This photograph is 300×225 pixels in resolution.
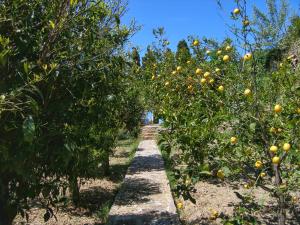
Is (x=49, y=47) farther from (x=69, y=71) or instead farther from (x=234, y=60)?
(x=234, y=60)

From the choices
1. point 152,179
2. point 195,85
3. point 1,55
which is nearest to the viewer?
point 1,55

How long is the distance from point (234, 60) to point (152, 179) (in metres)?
4.73

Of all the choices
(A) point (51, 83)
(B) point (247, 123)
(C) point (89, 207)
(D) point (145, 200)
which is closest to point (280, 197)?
(B) point (247, 123)

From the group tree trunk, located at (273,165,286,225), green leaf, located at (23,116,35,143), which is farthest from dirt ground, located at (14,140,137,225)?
green leaf, located at (23,116,35,143)

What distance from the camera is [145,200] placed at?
6.19m

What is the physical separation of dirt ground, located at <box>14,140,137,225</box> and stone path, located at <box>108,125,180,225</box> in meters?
0.25

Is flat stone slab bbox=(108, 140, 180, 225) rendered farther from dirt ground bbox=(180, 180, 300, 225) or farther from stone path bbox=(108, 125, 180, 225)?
dirt ground bbox=(180, 180, 300, 225)

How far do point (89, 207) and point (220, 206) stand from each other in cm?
205

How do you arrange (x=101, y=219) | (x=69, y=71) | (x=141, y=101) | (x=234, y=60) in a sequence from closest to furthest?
(x=69, y=71), (x=234, y=60), (x=101, y=219), (x=141, y=101)

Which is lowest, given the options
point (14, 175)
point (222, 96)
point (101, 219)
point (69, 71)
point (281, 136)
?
point (101, 219)

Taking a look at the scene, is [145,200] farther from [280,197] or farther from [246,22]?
[246,22]

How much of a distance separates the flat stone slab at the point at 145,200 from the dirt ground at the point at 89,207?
24cm

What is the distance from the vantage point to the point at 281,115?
10.2ft

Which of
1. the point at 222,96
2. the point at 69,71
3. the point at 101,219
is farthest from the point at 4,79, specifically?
the point at 101,219
